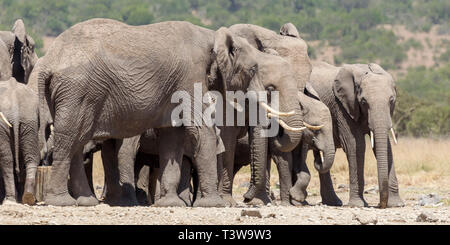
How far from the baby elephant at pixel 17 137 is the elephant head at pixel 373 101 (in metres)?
4.50

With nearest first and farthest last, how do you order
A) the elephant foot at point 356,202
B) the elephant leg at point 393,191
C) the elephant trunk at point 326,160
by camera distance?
the elephant trunk at point 326,160 < the elephant leg at point 393,191 < the elephant foot at point 356,202

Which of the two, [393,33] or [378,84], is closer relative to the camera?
[378,84]

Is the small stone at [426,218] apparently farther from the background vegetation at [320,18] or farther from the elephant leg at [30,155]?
the background vegetation at [320,18]

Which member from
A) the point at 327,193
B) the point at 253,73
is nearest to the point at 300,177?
the point at 327,193

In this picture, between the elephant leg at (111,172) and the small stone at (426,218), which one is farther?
the elephant leg at (111,172)

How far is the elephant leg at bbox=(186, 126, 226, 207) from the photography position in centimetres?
1290

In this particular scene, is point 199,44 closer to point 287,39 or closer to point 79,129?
point 79,129

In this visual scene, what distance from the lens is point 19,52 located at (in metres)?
17.0

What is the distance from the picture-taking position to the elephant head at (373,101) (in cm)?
1510

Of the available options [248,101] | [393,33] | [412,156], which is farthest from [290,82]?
[393,33]

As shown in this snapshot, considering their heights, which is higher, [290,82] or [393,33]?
[393,33]

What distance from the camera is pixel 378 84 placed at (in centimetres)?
1552

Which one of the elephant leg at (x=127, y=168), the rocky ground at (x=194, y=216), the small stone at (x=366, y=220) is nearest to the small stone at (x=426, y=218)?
the rocky ground at (x=194, y=216)

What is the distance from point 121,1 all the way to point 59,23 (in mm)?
Answer: 17775
